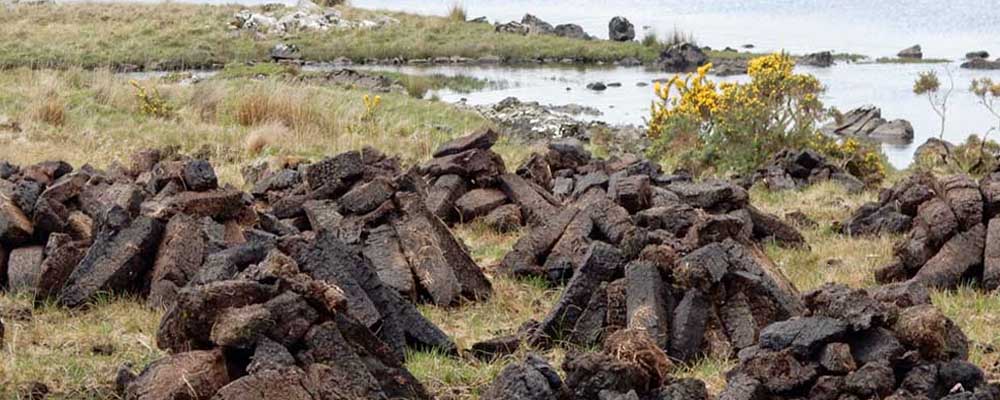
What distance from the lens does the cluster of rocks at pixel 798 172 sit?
12.5 m

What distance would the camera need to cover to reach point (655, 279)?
6477 millimetres

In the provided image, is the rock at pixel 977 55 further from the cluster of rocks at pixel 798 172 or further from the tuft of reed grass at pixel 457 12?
the cluster of rocks at pixel 798 172

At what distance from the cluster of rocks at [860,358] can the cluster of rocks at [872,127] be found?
18849 mm

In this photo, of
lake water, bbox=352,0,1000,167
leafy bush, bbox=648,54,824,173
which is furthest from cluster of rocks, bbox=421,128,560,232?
lake water, bbox=352,0,1000,167

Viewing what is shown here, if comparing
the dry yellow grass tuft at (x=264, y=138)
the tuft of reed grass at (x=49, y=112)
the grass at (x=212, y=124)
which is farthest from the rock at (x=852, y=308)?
the tuft of reed grass at (x=49, y=112)

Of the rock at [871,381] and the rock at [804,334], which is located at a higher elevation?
the rock at [804,334]

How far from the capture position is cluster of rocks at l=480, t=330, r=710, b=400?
16.0 feet

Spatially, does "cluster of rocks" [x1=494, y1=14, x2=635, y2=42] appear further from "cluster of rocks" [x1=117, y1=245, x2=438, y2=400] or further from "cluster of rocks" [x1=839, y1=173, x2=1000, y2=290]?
"cluster of rocks" [x1=117, y1=245, x2=438, y2=400]

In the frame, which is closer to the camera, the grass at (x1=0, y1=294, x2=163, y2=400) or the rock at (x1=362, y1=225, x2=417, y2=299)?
the grass at (x1=0, y1=294, x2=163, y2=400)

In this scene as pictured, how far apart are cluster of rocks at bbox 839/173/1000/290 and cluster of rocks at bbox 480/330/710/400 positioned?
11.1ft

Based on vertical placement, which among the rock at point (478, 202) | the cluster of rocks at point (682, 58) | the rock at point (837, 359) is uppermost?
the rock at point (837, 359)

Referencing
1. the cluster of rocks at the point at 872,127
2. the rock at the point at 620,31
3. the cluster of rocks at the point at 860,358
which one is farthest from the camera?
the rock at the point at 620,31

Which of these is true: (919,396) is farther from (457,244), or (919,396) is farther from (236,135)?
(236,135)

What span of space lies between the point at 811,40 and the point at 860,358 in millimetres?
46911
